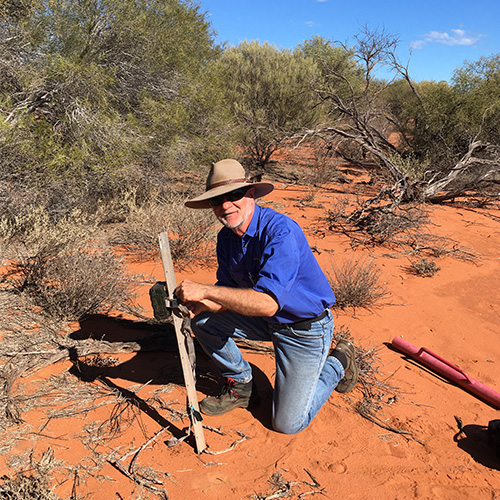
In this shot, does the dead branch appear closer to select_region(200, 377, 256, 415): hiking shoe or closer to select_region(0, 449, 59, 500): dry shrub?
select_region(200, 377, 256, 415): hiking shoe

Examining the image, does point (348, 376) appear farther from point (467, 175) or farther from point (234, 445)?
point (467, 175)

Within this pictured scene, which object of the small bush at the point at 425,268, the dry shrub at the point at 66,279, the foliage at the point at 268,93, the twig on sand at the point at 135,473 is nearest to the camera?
the twig on sand at the point at 135,473

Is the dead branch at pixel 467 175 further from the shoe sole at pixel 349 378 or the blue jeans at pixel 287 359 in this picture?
the blue jeans at pixel 287 359

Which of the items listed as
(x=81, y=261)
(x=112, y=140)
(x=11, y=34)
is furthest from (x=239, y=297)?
(x=11, y=34)

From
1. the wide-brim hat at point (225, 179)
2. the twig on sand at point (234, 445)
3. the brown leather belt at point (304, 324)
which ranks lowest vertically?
the twig on sand at point (234, 445)

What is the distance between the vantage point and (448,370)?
3.13 metres

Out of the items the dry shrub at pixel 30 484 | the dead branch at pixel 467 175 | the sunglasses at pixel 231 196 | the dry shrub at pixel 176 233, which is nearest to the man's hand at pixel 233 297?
the sunglasses at pixel 231 196

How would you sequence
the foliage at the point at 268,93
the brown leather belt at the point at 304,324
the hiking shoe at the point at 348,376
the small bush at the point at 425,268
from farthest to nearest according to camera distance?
1. the foliage at the point at 268,93
2. the small bush at the point at 425,268
3. the hiking shoe at the point at 348,376
4. the brown leather belt at the point at 304,324

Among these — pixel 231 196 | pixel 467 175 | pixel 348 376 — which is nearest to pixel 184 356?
pixel 231 196

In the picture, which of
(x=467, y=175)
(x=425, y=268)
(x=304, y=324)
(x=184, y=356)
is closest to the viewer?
(x=184, y=356)

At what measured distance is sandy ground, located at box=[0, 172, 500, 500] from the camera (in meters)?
2.08

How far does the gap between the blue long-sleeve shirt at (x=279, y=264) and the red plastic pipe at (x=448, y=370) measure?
1368 mm

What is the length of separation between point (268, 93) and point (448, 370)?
12.0 metres

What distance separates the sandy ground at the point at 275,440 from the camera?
208 centimetres
